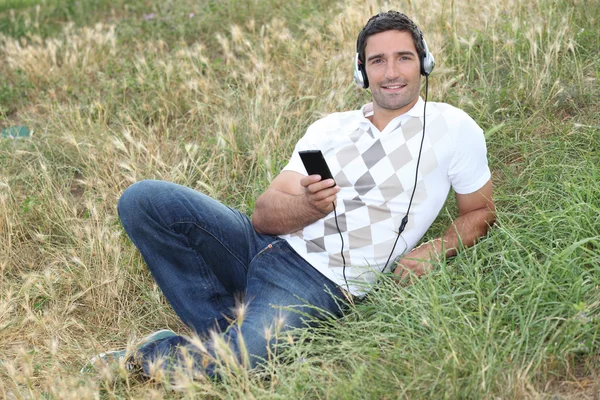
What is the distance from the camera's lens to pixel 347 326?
10.5 feet

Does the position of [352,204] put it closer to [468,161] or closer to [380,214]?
[380,214]

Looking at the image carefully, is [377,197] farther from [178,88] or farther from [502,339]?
[178,88]

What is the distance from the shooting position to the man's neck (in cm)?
327

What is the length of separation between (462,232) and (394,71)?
74cm

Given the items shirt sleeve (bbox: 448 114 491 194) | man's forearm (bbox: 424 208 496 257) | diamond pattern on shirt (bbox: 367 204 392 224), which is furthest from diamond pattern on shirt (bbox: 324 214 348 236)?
shirt sleeve (bbox: 448 114 491 194)

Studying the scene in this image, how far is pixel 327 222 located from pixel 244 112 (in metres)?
2.01

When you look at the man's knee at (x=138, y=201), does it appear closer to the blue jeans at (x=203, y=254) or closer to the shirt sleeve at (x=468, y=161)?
the blue jeans at (x=203, y=254)

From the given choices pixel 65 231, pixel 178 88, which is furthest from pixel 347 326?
pixel 178 88

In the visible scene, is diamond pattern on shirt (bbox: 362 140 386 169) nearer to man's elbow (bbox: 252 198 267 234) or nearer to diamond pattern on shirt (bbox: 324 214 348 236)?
diamond pattern on shirt (bbox: 324 214 348 236)

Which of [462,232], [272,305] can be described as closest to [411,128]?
[462,232]

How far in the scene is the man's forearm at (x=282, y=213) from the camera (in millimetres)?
3154

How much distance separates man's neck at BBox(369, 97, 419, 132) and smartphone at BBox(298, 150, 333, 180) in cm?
46

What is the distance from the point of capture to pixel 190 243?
3410mm

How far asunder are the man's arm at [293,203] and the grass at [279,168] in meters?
0.43
